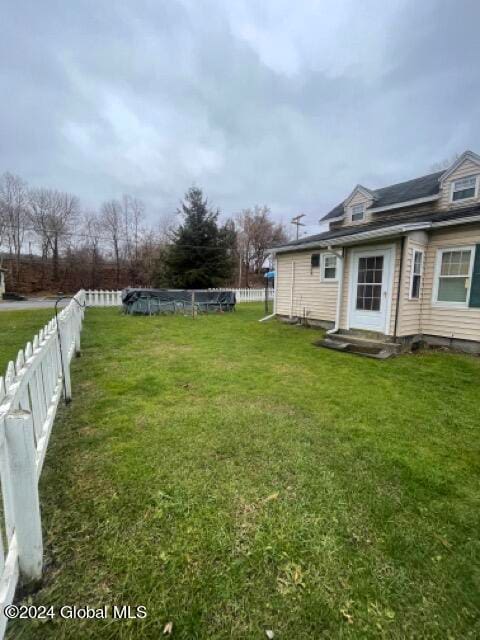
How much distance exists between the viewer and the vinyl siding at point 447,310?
596 cm

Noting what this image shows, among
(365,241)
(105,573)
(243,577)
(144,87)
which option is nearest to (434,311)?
(365,241)

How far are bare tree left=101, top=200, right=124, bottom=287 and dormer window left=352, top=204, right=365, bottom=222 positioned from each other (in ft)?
84.4

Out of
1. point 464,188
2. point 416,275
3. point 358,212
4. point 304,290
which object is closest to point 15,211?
point 304,290

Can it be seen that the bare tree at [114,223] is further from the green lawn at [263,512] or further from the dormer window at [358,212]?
the green lawn at [263,512]

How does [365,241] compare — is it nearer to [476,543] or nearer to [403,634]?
[476,543]

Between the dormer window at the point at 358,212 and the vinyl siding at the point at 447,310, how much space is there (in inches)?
147

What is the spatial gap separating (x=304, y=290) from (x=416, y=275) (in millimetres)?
3431

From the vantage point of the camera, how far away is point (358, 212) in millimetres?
9914

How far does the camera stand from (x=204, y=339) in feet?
24.1

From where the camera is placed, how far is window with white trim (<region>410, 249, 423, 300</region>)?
638 cm

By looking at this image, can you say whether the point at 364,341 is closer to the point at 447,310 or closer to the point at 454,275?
the point at 447,310

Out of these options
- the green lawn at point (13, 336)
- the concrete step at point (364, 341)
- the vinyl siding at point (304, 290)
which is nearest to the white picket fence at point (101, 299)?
the green lawn at point (13, 336)

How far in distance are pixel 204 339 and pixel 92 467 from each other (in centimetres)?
516

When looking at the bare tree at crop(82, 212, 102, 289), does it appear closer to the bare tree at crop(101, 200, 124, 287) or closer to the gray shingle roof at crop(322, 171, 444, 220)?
the bare tree at crop(101, 200, 124, 287)
